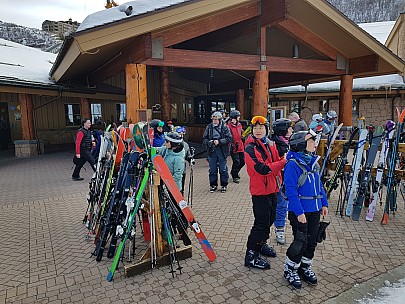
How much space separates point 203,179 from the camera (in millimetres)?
7887

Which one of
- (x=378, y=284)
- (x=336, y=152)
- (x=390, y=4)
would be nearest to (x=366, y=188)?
(x=336, y=152)

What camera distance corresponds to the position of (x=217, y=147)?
671 centimetres

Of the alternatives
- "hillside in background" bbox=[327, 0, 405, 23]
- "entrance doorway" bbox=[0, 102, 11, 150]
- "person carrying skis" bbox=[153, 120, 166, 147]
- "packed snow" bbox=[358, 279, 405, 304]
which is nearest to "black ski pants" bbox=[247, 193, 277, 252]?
"packed snow" bbox=[358, 279, 405, 304]

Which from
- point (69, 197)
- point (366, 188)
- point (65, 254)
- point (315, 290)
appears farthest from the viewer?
point (69, 197)

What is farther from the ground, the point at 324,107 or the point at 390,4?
the point at 390,4

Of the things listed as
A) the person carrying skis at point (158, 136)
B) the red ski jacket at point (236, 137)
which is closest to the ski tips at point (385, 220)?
the red ski jacket at point (236, 137)

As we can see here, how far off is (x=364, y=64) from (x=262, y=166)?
8599 millimetres

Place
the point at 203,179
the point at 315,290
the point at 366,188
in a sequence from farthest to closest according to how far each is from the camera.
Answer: the point at 203,179 → the point at 366,188 → the point at 315,290

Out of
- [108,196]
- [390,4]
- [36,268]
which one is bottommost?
[36,268]

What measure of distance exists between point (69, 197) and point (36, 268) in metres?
3.14

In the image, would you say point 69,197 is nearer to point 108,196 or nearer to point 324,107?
point 108,196

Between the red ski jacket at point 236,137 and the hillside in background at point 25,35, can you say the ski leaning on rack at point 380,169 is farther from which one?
the hillside in background at point 25,35

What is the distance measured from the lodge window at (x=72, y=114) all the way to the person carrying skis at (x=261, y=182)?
15.3m

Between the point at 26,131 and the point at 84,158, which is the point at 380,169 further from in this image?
the point at 26,131
